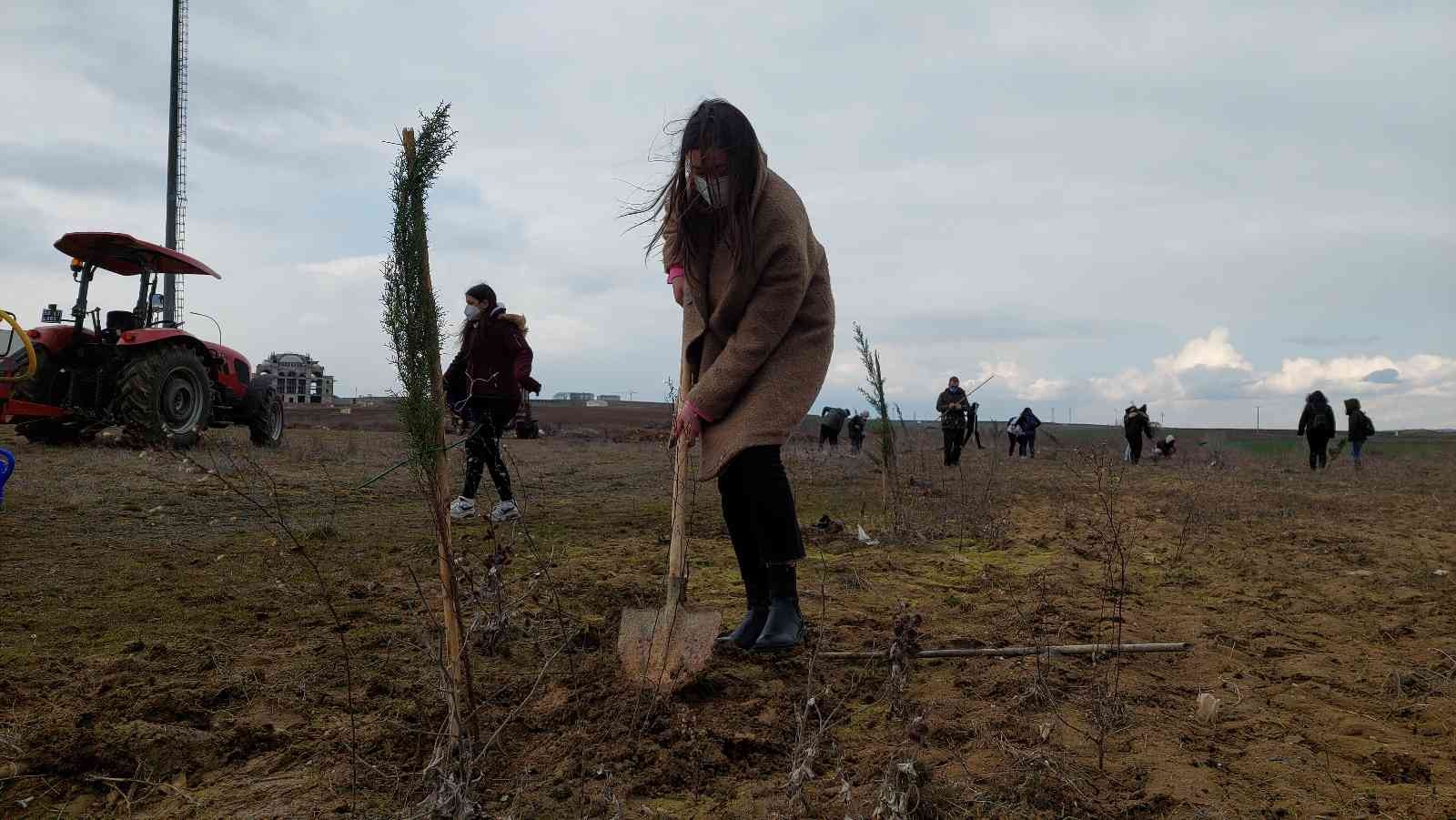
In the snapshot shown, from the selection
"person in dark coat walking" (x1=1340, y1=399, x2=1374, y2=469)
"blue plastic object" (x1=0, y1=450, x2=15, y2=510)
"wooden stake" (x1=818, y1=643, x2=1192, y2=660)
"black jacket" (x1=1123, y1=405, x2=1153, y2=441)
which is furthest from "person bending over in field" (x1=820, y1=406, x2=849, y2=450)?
"wooden stake" (x1=818, y1=643, x2=1192, y2=660)

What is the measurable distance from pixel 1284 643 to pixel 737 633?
79.7 inches

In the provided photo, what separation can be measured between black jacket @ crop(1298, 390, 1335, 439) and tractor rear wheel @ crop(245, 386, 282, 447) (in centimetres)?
1619

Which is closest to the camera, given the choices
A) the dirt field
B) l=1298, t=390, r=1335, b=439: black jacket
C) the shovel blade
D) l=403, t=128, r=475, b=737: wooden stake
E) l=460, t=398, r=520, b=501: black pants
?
the dirt field

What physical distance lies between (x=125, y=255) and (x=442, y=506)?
8993 millimetres

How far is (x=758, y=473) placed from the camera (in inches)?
113

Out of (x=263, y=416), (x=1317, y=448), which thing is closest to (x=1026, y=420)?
(x=1317, y=448)

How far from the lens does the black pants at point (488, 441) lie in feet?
17.8

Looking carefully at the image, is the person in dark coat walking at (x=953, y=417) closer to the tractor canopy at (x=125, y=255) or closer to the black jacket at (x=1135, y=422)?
the black jacket at (x=1135, y=422)

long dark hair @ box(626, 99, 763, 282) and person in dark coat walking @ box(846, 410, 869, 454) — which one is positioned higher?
long dark hair @ box(626, 99, 763, 282)

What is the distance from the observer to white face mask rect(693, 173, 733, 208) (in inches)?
109

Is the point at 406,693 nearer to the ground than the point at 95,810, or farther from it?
farther from it

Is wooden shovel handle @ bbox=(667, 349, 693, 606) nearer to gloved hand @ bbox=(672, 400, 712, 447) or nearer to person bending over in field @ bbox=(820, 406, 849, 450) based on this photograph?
gloved hand @ bbox=(672, 400, 712, 447)

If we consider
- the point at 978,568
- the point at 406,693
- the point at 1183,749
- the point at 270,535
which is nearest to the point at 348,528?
the point at 270,535

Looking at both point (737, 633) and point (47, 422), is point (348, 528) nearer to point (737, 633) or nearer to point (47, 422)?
point (737, 633)
